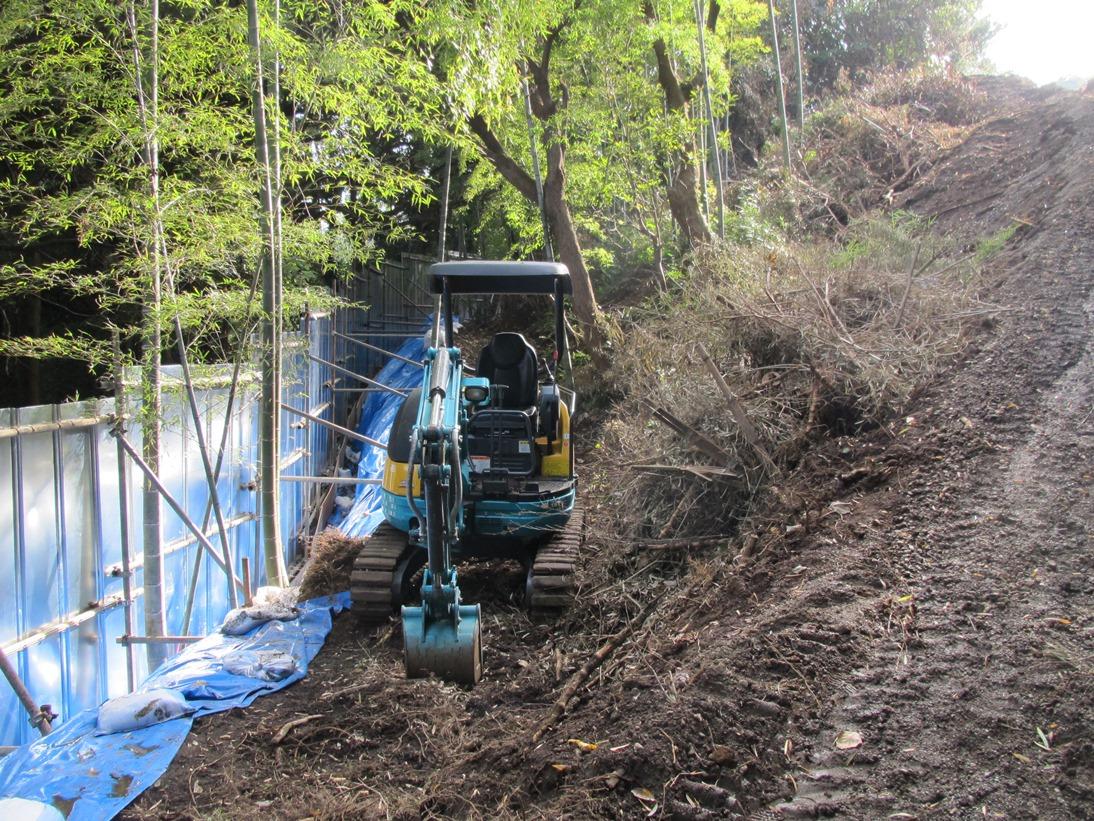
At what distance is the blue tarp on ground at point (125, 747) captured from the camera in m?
3.56

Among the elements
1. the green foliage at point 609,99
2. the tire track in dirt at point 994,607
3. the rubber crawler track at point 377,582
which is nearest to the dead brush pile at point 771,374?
the tire track in dirt at point 994,607

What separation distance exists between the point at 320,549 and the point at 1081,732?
5.78 meters

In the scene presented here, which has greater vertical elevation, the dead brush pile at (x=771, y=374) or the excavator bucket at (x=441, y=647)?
the dead brush pile at (x=771, y=374)

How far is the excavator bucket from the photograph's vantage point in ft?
12.7

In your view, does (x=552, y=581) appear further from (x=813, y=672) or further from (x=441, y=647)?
(x=813, y=672)

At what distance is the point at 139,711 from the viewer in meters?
4.09

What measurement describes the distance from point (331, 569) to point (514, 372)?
2.07 metres

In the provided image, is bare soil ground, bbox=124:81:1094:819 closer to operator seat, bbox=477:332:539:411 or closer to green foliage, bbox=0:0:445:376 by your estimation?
operator seat, bbox=477:332:539:411

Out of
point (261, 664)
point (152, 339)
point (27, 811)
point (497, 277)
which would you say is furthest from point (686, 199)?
point (27, 811)

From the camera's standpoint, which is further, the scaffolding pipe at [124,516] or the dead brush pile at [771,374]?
the dead brush pile at [771,374]

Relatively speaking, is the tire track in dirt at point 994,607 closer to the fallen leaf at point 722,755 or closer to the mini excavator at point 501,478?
the fallen leaf at point 722,755

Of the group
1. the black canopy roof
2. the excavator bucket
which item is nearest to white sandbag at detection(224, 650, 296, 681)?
the excavator bucket

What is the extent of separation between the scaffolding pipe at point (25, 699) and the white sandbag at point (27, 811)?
99 cm

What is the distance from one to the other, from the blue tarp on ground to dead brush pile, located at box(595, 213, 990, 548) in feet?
8.48
